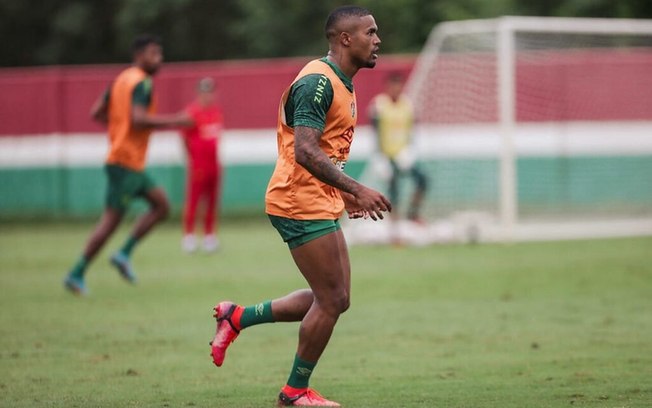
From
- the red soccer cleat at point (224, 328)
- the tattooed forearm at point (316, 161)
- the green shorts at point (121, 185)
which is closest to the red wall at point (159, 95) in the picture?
the green shorts at point (121, 185)

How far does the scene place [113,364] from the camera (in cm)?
850

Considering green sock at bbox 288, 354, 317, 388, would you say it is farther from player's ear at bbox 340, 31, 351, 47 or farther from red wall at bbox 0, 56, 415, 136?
red wall at bbox 0, 56, 415, 136

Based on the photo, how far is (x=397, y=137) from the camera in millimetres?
18484

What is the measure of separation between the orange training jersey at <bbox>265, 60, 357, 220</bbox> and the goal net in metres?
11.3

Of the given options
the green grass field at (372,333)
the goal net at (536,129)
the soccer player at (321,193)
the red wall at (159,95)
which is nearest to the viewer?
the soccer player at (321,193)

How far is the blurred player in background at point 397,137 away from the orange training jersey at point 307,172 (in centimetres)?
1154

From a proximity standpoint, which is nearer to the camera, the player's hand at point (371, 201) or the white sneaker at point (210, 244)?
the player's hand at point (371, 201)

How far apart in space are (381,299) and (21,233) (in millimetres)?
11920

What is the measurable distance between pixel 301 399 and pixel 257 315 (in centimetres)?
64

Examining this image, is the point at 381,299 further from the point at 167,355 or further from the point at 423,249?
the point at 423,249

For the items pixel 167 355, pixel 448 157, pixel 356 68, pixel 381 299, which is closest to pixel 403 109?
pixel 448 157

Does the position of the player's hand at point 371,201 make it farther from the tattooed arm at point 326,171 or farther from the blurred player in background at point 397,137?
the blurred player in background at point 397,137

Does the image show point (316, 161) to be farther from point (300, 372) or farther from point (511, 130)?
point (511, 130)

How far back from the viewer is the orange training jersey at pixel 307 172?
6598mm
